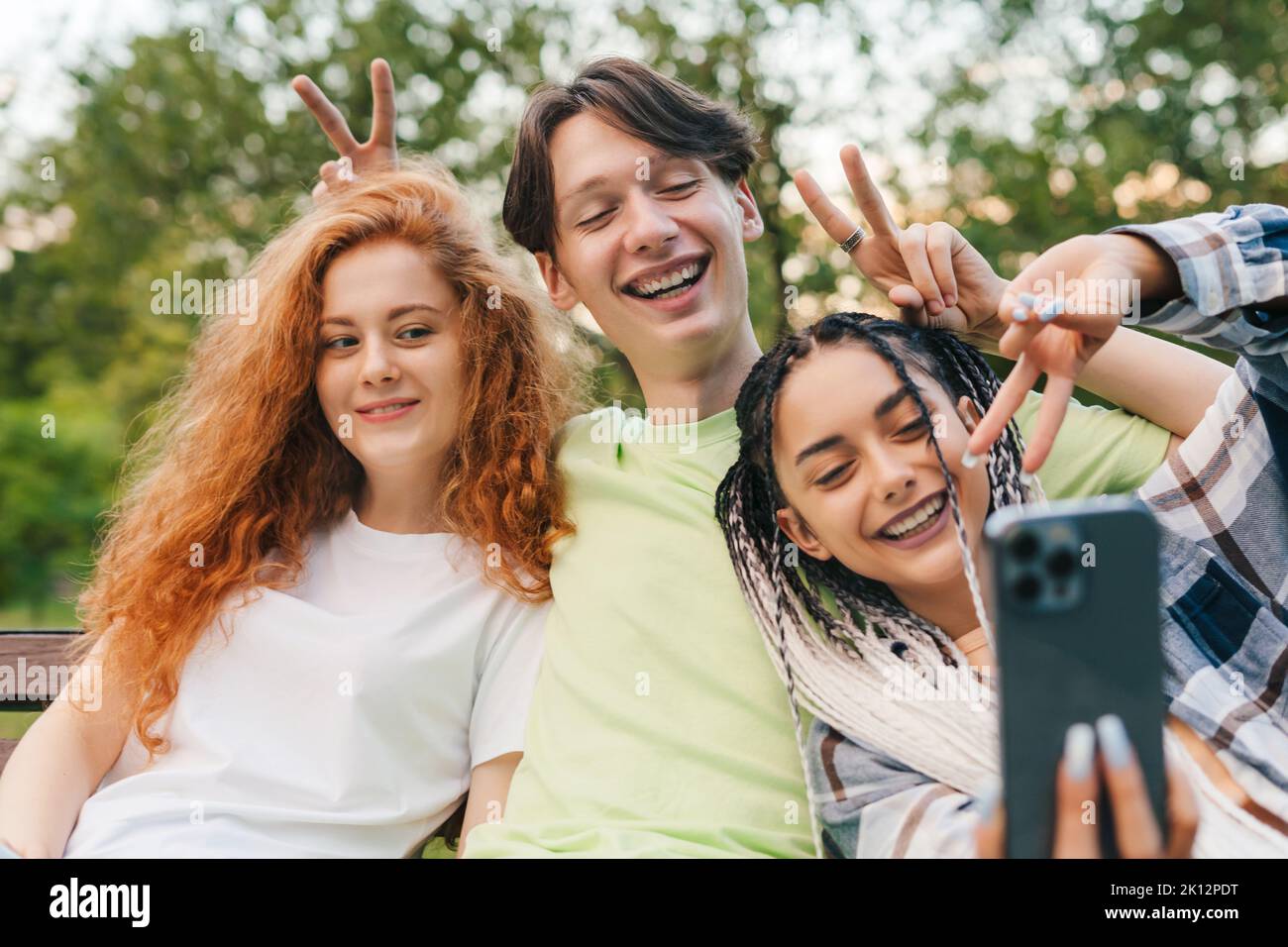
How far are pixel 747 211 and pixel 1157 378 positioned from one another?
96 cm

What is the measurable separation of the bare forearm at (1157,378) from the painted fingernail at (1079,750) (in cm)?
101

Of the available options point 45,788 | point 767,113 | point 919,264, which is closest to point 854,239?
point 919,264

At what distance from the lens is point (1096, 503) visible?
116 cm

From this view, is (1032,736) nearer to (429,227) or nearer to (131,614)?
(429,227)

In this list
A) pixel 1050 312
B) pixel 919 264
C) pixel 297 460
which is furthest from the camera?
pixel 297 460

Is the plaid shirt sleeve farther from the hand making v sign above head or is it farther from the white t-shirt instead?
the white t-shirt

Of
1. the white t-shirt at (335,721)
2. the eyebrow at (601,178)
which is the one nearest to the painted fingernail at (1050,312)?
the eyebrow at (601,178)

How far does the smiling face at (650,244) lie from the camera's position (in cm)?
221

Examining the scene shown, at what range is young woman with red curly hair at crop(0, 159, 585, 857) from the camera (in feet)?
6.84

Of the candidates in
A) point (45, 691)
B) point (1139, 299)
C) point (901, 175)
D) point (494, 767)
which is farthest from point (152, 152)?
point (1139, 299)

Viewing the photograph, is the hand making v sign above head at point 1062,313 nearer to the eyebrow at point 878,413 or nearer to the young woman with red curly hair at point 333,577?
the eyebrow at point 878,413

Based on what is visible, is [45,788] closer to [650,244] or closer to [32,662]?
[32,662]

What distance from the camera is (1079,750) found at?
1.10 metres

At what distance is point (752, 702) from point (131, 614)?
130cm
